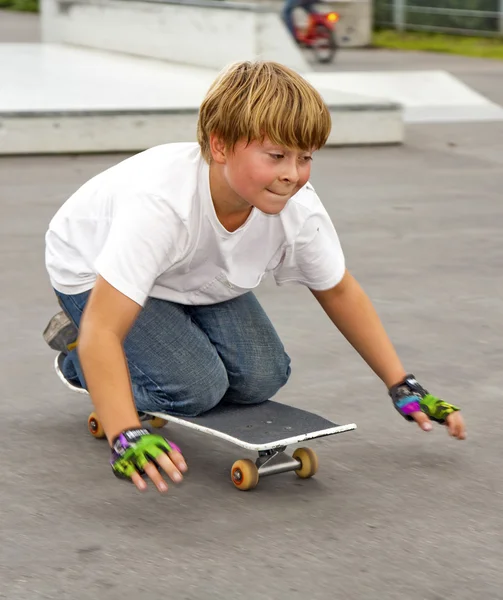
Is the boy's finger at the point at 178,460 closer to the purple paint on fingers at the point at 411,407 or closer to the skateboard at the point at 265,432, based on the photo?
the skateboard at the point at 265,432

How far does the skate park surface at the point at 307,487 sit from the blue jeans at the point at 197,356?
0.21 m

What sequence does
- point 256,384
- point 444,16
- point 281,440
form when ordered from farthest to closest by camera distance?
point 444,16
point 256,384
point 281,440

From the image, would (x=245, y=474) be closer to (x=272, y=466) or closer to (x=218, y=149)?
(x=272, y=466)

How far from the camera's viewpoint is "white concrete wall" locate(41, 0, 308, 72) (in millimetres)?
13570

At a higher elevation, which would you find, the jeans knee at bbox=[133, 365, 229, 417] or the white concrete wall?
the jeans knee at bbox=[133, 365, 229, 417]

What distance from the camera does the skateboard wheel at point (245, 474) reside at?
345 cm

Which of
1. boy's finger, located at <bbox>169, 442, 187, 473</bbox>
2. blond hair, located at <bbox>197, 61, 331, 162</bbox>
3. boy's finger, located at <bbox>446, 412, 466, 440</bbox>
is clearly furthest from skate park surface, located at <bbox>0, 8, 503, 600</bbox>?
blond hair, located at <bbox>197, 61, 331, 162</bbox>

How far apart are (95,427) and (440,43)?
63.6 ft

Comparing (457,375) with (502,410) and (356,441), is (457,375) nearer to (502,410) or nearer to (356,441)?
(502,410)

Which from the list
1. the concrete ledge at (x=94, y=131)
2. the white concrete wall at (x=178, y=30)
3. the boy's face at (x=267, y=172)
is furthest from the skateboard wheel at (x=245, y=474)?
the white concrete wall at (x=178, y=30)

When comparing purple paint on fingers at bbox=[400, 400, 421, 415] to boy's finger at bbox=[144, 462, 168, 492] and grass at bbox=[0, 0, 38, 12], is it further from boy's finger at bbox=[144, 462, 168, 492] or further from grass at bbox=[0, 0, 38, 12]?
grass at bbox=[0, 0, 38, 12]

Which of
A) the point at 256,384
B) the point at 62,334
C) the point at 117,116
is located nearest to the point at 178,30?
the point at 117,116

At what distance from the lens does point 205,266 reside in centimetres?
356

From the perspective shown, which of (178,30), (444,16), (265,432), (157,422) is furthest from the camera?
(444,16)
